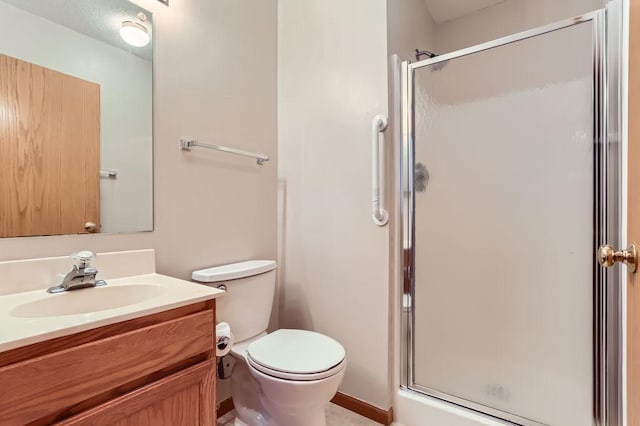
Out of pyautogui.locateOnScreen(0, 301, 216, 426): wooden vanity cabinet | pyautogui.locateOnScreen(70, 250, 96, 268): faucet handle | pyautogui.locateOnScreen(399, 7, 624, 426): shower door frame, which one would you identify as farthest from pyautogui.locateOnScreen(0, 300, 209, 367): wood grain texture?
pyautogui.locateOnScreen(399, 7, 624, 426): shower door frame

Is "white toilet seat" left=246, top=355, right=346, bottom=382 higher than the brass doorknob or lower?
lower

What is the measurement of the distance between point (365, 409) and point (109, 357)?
4.14 ft

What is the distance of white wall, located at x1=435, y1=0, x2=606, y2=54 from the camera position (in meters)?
1.69

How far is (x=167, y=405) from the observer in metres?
0.85

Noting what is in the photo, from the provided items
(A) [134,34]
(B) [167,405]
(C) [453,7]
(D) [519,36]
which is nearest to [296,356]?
(B) [167,405]

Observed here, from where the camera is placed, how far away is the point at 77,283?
1.00 metres

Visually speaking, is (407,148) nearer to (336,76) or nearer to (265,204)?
(336,76)

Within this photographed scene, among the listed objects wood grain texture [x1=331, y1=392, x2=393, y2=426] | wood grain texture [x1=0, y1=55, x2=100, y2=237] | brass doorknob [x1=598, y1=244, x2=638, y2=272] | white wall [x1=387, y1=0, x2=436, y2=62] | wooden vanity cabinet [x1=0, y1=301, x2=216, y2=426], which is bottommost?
wood grain texture [x1=331, y1=392, x2=393, y2=426]

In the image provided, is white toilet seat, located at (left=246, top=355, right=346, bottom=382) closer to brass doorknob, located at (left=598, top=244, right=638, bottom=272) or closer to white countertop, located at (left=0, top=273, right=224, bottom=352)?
white countertop, located at (left=0, top=273, right=224, bottom=352)

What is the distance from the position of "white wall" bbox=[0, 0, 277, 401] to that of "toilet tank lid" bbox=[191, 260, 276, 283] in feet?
0.25

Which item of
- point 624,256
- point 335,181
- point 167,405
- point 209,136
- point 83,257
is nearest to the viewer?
point 624,256

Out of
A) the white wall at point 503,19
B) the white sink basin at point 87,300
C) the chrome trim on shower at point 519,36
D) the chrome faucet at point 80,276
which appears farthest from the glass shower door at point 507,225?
the chrome faucet at point 80,276

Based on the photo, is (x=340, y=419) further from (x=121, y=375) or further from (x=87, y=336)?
(x=87, y=336)

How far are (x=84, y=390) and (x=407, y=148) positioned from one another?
4.89 ft
